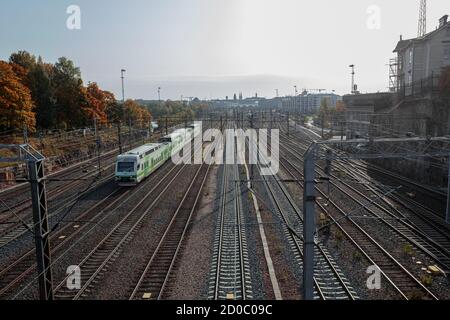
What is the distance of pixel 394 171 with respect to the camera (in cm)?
2886

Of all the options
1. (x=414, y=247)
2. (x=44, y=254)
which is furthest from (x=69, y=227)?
(x=414, y=247)

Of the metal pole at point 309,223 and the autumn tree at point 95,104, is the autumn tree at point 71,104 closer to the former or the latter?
the autumn tree at point 95,104

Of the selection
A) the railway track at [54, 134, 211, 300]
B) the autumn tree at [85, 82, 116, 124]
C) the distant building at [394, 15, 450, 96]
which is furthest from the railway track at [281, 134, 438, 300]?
the autumn tree at [85, 82, 116, 124]

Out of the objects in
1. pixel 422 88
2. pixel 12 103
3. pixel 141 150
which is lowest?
pixel 141 150

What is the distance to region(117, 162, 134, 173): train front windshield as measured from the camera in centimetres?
2355

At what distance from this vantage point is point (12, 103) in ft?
104

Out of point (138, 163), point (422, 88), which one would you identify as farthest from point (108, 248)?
point (422, 88)

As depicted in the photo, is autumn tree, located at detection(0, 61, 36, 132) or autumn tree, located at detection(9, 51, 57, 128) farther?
autumn tree, located at detection(9, 51, 57, 128)

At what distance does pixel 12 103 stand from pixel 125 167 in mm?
14849

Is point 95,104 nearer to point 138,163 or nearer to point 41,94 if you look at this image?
point 41,94

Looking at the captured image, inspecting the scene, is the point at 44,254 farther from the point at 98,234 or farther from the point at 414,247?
the point at 414,247

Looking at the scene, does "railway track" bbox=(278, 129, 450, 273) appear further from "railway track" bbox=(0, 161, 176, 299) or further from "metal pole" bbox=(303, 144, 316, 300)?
"railway track" bbox=(0, 161, 176, 299)

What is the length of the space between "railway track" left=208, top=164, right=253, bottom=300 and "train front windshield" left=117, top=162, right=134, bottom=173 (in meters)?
6.91

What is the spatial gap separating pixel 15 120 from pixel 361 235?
29.4 meters
